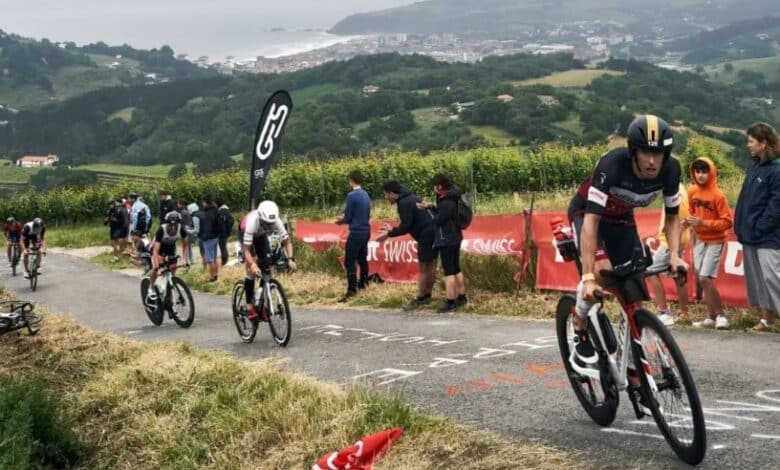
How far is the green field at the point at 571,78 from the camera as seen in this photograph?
Answer: 121125 mm

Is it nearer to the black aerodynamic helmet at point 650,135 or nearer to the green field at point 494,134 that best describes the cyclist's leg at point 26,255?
the black aerodynamic helmet at point 650,135

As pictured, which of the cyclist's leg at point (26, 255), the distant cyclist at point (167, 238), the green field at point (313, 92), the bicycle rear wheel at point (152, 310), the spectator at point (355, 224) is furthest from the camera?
the green field at point (313, 92)

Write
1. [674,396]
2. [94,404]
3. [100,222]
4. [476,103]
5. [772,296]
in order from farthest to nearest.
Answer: [476,103] < [100,222] < [772,296] < [94,404] < [674,396]

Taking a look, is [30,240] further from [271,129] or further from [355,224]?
Answer: [355,224]

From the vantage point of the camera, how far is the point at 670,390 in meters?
5.31

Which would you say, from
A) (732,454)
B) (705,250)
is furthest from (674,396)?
(705,250)

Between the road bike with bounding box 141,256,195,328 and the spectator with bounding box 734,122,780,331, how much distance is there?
8020 mm

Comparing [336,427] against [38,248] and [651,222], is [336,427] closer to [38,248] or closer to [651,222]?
[651,222]

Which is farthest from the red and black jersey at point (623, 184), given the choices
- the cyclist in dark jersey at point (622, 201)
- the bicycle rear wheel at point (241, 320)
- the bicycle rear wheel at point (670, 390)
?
the bicycle rear wheel at point (241, 320)

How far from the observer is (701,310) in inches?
427

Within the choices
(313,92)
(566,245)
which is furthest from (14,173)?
(566,245)

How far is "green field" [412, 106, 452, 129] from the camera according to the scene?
9751 centimetres

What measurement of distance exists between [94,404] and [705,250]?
647 cm

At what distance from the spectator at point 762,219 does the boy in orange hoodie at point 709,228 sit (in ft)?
1.64
